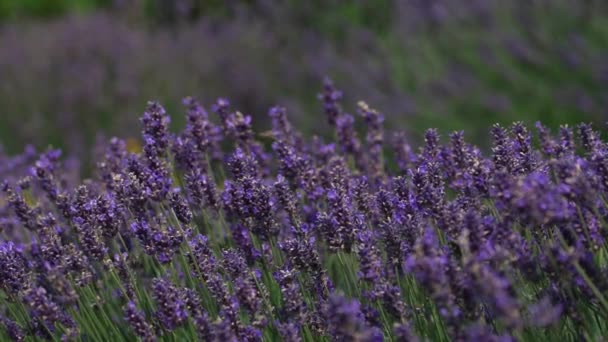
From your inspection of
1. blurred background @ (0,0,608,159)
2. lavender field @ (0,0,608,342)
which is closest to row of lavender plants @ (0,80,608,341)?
lavender field @ (0,0,608,342)

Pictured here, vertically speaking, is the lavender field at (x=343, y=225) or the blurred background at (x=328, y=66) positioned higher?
the blurred background at (x=328, y=66)

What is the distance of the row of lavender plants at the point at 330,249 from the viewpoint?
2416 mm

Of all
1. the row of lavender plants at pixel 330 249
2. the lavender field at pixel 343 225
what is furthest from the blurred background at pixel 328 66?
the row of lavender plants at pixel 330 249

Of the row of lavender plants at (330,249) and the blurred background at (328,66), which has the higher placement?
the blurred background at (328,66)

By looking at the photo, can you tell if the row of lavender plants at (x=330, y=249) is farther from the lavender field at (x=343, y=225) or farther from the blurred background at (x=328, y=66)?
the blurred background at (x=328, y=66)

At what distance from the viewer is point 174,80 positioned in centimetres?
887

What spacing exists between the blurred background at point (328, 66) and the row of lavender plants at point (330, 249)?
11.8 ft

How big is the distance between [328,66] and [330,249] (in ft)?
18.1

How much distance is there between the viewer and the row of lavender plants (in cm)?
242

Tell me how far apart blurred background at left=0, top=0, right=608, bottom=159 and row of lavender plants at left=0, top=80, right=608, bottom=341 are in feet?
11.8

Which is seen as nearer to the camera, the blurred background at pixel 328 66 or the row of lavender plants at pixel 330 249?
the row of lavender plants at pixel 330 249

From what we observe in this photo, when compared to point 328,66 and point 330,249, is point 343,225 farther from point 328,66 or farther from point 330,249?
point 328,66

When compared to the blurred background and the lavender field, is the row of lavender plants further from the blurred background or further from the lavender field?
the blurred background

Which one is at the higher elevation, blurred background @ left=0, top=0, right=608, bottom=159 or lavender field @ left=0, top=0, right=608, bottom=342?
blurred background @ left=0, top=0, right=608, bottom=159
